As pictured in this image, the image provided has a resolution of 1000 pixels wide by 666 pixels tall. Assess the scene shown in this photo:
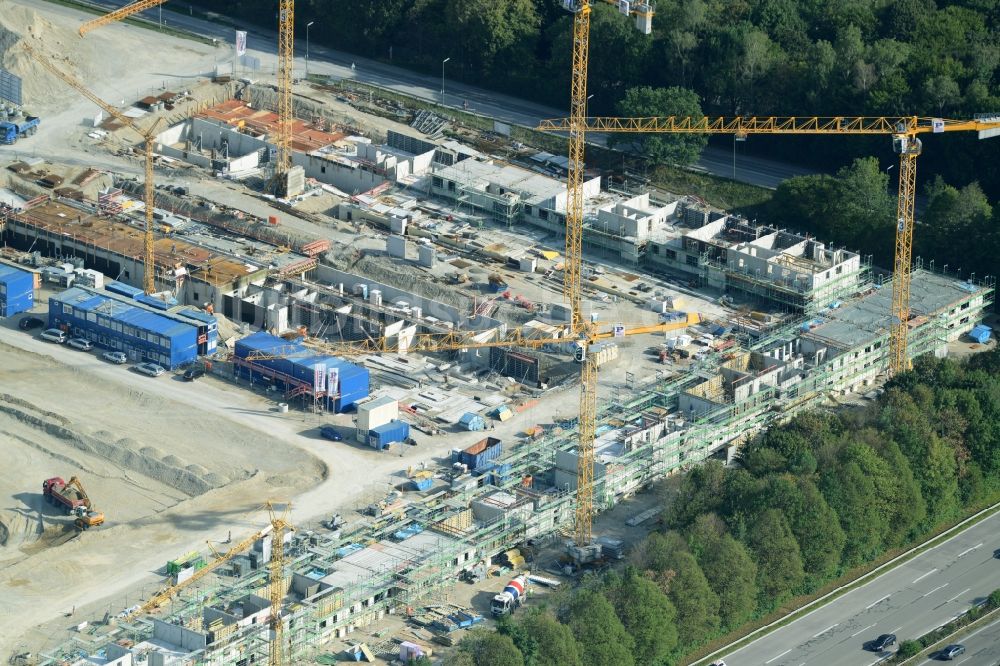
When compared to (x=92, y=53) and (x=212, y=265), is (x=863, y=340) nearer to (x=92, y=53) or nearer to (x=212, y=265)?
(x=212, y=265)

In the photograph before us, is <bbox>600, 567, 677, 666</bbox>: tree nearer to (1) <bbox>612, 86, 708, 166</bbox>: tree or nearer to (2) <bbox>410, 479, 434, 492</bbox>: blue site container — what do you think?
(2) <bbox>410, 479, 434, 492</bbox>: blue site container

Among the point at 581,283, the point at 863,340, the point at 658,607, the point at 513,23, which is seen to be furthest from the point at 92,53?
the point at 658,607

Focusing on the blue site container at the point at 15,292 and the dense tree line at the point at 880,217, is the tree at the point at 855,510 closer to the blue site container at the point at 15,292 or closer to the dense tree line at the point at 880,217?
the dense tree line at the point at 880,217

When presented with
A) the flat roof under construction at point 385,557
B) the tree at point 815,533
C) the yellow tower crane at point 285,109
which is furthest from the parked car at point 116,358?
the tree at point 815,533

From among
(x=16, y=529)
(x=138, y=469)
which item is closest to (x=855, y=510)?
(x=138, y=469)

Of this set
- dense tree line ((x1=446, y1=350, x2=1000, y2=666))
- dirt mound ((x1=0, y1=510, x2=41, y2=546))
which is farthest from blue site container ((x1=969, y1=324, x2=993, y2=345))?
dirt mound ((x1=0, y1=510, x2=41, y2=546))

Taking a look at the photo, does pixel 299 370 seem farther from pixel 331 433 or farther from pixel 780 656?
pixel 780 656
